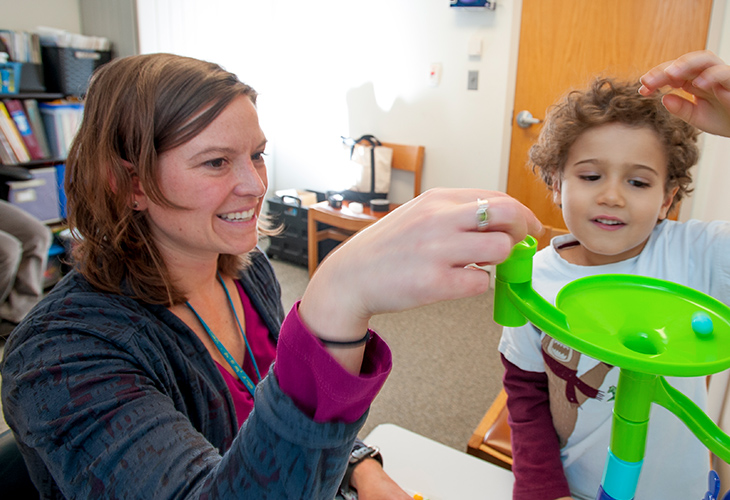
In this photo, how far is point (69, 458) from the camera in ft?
2.05

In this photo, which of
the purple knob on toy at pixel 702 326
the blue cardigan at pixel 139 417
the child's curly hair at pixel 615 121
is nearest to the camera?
the purple knob on toy at pixel 702 326

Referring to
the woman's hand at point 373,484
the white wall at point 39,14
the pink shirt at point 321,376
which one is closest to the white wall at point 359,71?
the white wall at point 39,14

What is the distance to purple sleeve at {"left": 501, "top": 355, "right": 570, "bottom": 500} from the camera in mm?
873

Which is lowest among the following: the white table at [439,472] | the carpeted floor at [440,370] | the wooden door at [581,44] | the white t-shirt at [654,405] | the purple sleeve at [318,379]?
the carpeted floor at [440,370]

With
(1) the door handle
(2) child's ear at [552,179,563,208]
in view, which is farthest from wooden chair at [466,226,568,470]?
(1) the door handle

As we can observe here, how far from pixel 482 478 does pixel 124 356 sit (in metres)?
0.64

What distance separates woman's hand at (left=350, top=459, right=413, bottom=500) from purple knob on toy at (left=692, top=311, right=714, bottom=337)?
59 centimetres

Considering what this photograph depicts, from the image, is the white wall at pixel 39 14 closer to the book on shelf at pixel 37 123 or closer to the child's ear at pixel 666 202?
the book on shelf at pixel 37 123

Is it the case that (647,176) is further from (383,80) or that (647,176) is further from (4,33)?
(4,33)

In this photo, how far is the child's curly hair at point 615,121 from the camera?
94 cm

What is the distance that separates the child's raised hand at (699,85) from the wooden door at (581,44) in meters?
2.08

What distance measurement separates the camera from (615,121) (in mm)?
943

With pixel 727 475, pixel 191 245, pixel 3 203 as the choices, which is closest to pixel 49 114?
pixel 3 203

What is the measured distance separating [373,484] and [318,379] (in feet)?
1.60
